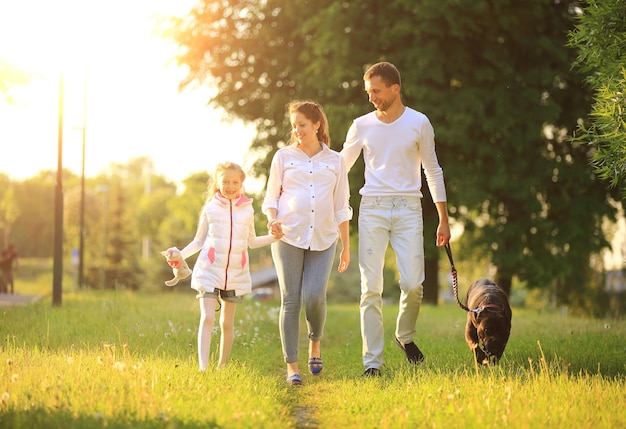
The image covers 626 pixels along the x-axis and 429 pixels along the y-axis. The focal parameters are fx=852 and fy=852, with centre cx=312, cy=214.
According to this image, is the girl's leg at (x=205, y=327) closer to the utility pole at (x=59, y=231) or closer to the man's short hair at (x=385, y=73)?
the man's short hair at (x=385, y=73)

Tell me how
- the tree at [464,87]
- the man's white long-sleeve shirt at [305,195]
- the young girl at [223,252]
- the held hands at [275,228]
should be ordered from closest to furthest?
the held hands at [275,228] < the man's white long-sleeve shirt at [305,195] < the young girl at [223,252] < the tree at [464,87]

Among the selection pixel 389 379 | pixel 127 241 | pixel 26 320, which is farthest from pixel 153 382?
pixel 127 241

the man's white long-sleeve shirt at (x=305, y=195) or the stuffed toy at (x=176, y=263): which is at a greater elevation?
the man's white long-sleeve shirt at (x=305, y=195)

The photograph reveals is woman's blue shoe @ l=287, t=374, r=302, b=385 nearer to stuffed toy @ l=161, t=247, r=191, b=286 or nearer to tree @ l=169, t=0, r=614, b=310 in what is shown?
stuffed toy @ l=161, t=247, r=191, b=286

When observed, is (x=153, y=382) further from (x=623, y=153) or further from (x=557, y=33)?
(x=557, y=33)

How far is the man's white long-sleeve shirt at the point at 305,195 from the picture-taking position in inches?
287

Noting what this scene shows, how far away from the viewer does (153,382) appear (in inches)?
230

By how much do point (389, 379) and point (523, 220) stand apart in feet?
44.7

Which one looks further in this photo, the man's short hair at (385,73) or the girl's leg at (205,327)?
the man's short hair at (385,73)

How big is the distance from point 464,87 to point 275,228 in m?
12.8

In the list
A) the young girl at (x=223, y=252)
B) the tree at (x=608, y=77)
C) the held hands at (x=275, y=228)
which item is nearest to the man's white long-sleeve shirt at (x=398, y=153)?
the held hands at (x=275, y=228)

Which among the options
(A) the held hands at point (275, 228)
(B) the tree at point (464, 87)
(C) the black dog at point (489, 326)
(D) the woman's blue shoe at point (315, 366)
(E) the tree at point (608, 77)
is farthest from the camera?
(B) the tree at point (464, 87)

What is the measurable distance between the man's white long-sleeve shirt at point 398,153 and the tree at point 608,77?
5.59 feet

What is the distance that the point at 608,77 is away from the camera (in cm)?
866
